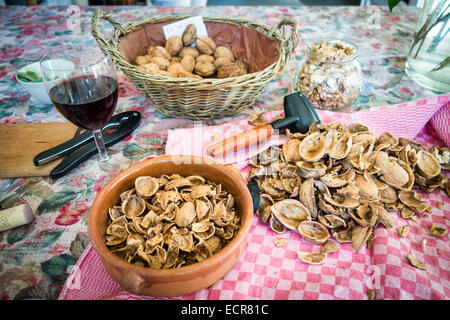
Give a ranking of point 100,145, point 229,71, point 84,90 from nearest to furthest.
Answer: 1. point 84,90
2. point 100,145
3. point 229,71

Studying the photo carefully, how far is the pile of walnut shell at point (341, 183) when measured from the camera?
64 cm

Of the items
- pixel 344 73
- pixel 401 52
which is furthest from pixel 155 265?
pixel 401 52

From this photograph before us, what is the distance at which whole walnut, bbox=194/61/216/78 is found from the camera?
1.04 m

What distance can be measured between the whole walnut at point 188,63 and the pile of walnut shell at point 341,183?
0.49m

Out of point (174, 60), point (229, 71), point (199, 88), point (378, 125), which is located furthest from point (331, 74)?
point (174, 60)

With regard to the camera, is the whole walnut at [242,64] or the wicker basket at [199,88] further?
the whole walnut at [242,64]

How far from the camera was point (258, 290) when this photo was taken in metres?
0.55

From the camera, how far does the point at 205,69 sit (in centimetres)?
104

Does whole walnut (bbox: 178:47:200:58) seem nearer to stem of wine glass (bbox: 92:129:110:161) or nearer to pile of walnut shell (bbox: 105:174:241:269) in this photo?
stem of wine glass (bbox: 92:129:110:161)

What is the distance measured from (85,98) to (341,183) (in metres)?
0.59

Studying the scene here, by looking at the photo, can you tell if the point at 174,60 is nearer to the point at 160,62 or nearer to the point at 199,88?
the point at 160,62

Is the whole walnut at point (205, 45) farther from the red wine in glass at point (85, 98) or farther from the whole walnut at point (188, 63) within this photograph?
the red wine in glass at point (85, 98)

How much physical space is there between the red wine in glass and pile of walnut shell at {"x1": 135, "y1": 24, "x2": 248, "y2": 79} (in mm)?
291

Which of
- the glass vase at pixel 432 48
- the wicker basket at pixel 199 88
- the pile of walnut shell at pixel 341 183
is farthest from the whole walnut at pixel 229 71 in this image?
the glass vase at pixel 432 48
